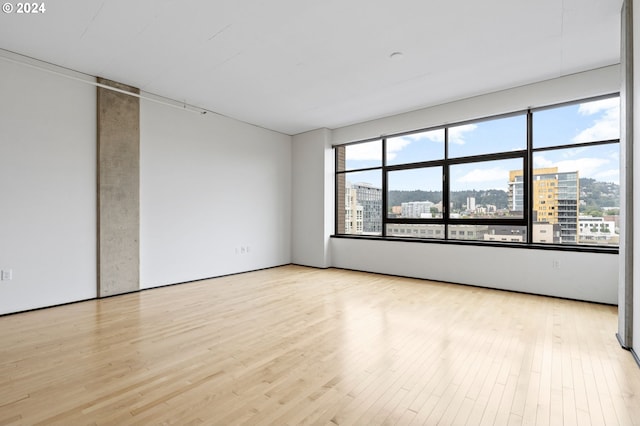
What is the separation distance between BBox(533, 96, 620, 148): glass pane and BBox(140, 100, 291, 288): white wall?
16.2 feet

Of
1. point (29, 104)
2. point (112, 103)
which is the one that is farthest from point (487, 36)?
point (29, 104)

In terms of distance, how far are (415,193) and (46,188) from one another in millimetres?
5678

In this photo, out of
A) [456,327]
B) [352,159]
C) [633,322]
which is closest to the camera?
[633,322]

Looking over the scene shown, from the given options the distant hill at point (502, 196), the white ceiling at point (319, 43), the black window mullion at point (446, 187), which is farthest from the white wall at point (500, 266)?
the white ceiling at point (319, 43)

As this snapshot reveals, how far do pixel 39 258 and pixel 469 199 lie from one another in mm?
6253

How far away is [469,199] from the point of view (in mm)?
5438

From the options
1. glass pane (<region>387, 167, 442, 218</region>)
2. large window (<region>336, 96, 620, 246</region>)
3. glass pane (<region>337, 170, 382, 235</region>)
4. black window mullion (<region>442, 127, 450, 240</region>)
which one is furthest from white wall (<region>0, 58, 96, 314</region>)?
black window mullion (<region>442, 127, 450, 240</region>)

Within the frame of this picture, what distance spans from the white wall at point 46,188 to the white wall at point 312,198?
404cm

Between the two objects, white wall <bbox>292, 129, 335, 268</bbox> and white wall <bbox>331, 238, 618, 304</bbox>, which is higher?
white wall <bbox>292, 129, 335, 268</bbox>

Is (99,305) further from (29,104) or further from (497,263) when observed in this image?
(497,263)

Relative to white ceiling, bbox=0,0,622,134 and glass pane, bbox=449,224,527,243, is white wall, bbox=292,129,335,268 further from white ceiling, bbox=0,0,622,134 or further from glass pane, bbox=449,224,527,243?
glass pane, bbox=449,224,527,243

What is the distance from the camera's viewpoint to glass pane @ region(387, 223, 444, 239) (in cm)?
579

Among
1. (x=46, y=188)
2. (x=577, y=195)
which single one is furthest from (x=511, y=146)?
(x=46, y=188)

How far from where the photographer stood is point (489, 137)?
527 centimetres
